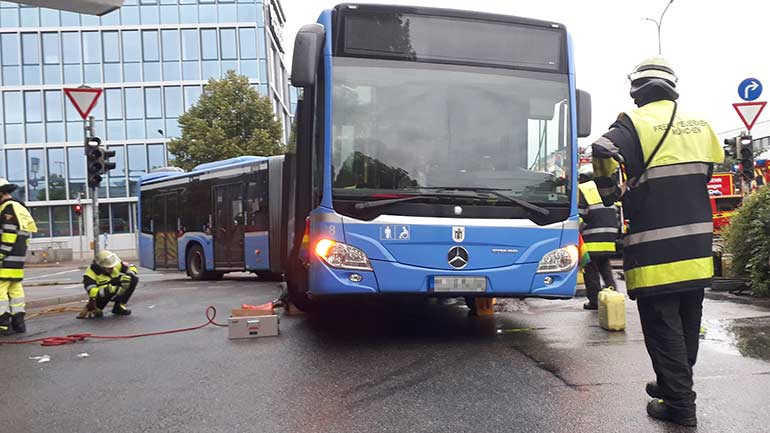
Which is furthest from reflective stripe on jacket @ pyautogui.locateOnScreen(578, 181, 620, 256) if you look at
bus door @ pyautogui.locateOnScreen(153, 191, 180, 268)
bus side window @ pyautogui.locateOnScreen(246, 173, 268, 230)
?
bus door @ pyautogui.locateOnScreen(153, 191, 180, 268)

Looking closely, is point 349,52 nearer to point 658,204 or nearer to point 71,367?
point 658,204

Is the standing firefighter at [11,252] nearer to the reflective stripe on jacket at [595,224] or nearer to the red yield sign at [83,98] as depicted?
the red yield sign at [83,98]

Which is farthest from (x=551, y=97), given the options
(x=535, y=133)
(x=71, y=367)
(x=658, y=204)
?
(x=71, y=367)

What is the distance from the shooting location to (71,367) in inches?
235

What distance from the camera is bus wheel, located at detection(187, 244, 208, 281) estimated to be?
1731 cm

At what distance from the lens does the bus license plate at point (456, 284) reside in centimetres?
598

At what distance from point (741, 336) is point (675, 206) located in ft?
10.3

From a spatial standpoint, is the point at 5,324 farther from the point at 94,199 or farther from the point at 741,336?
the point at 741,336

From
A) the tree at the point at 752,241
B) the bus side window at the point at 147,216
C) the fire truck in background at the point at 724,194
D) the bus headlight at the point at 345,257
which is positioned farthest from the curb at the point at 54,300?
the fire truck in background at the point at 724,194

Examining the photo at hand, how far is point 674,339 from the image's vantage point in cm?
378

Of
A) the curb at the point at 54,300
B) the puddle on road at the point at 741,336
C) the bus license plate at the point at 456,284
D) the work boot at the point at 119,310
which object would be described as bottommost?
the curb at the point at 54,300

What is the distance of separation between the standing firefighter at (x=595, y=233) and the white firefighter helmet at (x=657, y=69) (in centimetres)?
441

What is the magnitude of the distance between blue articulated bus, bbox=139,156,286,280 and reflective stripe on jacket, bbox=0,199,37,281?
466cm

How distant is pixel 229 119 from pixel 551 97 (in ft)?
85.4
